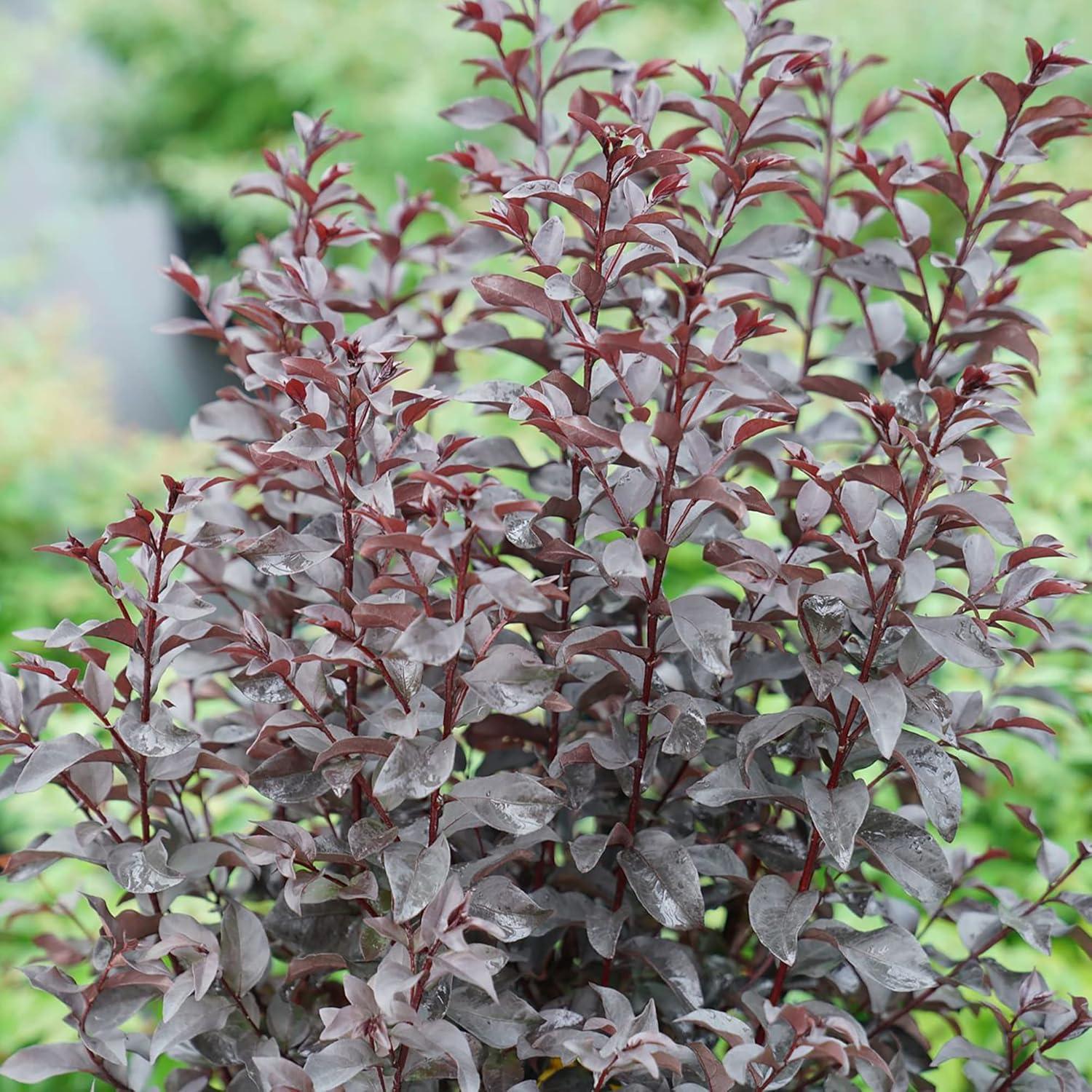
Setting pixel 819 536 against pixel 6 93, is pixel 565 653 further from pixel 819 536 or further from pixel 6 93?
pixel 6 93

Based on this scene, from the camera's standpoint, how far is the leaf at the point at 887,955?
29.5 inches

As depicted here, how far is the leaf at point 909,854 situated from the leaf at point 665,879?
0.41ft

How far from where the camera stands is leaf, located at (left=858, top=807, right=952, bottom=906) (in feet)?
2.47

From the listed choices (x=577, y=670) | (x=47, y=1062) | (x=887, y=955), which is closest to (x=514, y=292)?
(x=577, y=670)

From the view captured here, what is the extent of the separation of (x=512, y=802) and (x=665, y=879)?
0.47 feet

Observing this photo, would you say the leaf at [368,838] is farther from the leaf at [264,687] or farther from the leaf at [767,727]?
the leaf at [767,727]

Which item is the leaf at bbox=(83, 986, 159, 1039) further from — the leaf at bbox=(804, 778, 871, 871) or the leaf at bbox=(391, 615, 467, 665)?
the leaf at bbox=(804, 778, 871, 871)

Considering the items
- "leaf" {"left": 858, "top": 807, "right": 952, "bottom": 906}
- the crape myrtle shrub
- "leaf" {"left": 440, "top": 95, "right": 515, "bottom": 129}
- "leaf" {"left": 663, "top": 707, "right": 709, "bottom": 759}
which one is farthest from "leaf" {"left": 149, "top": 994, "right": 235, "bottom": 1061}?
"leaf" {"left": 440, "top": 95, "right": 515, "bottom": 129}

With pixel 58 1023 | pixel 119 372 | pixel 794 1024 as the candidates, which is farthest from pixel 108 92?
pixel 794 1024

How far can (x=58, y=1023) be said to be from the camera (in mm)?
1512

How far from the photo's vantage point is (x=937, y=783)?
741 millimetres

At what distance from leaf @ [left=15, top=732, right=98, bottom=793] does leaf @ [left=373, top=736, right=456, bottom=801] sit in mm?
231

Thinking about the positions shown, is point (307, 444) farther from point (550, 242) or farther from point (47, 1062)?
point (47, 1062)

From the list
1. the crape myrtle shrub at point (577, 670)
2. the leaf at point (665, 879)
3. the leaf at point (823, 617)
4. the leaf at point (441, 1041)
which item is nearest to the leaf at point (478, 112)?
the crape myrtle shrub at point (577, 670)
